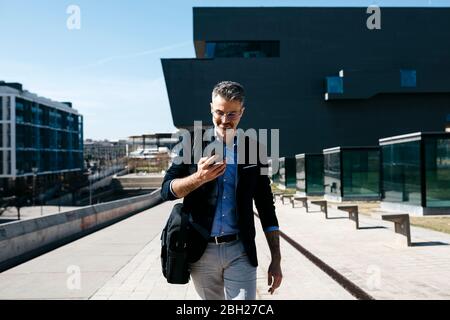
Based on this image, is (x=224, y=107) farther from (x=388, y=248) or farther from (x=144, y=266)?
(x=388, y=248)

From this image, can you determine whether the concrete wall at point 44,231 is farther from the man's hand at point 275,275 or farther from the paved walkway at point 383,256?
the man's hand at point 275,275

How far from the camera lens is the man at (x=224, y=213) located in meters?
2.95

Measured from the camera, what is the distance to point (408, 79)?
2199 inches

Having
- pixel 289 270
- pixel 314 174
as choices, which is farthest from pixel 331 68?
pixel 289 270

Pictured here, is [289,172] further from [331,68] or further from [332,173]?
[331,68]

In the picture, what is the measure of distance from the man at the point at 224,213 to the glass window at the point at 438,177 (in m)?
16.1

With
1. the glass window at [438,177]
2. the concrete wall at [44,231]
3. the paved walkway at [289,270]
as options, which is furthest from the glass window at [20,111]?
the glass window at [438,177]

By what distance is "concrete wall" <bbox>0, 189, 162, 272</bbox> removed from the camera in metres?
9.41

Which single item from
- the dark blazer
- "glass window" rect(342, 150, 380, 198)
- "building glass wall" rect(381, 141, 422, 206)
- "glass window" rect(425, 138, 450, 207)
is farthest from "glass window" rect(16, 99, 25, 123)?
the dark blazer

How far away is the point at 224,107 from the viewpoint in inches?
116

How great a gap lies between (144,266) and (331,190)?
21201 mm

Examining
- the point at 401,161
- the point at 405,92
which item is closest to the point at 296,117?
the point at 405,92

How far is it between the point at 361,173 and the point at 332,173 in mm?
2181
